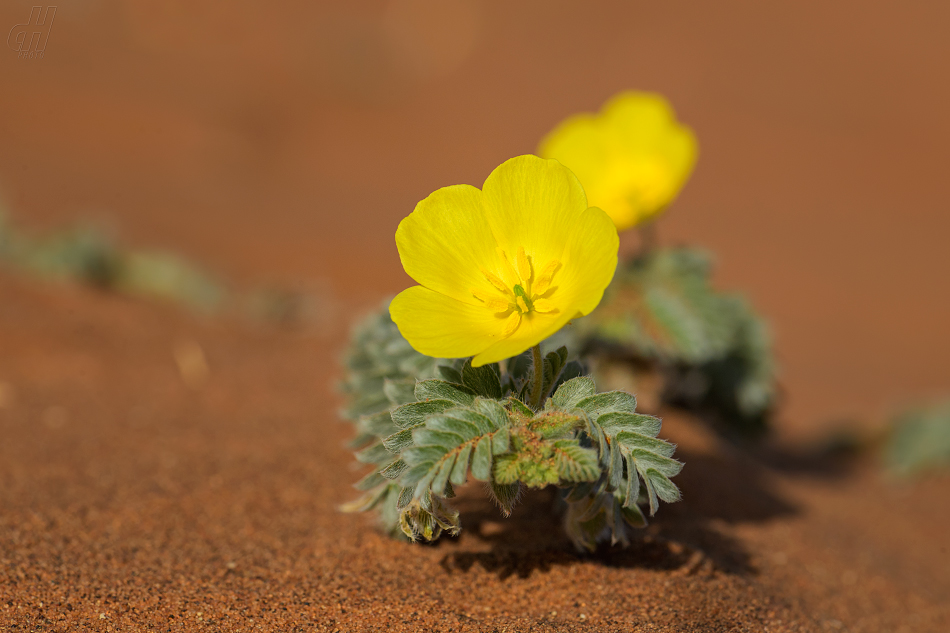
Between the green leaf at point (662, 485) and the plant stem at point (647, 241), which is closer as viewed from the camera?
the green leaf at point (662, 485)

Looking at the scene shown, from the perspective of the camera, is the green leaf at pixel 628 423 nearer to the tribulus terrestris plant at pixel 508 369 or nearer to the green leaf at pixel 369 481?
the tribulus terrestris plant at pixel 508 369

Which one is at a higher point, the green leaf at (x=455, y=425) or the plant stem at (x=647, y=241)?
the plant stem at (x=647, y=241)

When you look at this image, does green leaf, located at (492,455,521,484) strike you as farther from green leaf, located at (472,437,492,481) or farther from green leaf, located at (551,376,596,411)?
green leaf, located at (551,376,596,411)

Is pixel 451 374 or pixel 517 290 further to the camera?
pixel 451 374

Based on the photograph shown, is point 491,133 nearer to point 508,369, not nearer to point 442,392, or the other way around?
point 508,369

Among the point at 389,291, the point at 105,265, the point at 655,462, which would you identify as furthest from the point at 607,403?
the point at 389,291

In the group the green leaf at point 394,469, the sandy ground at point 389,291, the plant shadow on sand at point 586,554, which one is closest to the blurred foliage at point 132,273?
the sandy ground at point 389,291

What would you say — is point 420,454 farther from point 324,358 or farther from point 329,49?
point 329,49
